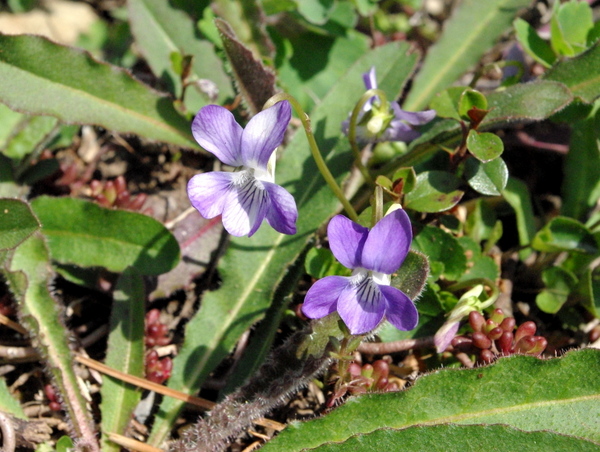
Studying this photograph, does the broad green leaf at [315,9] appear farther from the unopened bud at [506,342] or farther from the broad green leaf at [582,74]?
the unopened bud at [506,342]

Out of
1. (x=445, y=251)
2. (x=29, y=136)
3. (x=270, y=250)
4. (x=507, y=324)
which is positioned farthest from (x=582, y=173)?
(x=29, y=136)

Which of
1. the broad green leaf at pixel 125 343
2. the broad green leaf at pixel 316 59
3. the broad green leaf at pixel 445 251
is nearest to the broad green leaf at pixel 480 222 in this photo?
the broad green leaf at pixel 445 251

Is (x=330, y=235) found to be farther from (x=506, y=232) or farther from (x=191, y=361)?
(x=506, y=232)

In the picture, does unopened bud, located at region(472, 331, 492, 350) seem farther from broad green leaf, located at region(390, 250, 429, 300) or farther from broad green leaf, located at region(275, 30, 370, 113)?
broad green leaf, located at region(275, 30, 370, 113)

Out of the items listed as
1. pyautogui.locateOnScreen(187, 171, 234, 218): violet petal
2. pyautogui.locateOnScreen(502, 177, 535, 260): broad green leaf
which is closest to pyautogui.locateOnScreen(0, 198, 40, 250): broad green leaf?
pyautogui.locateOnScreen(187, 171, 234, 218): violet petal

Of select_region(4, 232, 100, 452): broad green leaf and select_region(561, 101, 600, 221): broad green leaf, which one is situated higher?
select_region(561, 101, 600, 221): broad green leaf

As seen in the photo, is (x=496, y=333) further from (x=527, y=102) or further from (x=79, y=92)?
(x=79, y=92)

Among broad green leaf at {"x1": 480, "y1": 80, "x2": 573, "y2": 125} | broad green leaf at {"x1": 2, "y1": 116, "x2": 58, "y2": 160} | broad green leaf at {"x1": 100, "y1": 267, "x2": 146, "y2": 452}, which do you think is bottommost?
broad green leaf at {"x1": 100, "y1": 267, "x2": 146, "y2": 452}

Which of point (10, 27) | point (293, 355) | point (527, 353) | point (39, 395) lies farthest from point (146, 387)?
point (10, 27)

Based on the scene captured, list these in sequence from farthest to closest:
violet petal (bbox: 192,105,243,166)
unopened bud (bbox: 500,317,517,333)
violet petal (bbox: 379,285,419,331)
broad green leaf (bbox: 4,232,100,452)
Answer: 1. broad green leaf (bbox: 4,232,100,452)
2. unopened bud (bbox: 500,317,517,333)
3. violet petal (bbox: 192,105,243,166)
4. violet petal (bbox: 379,285,419,331)
